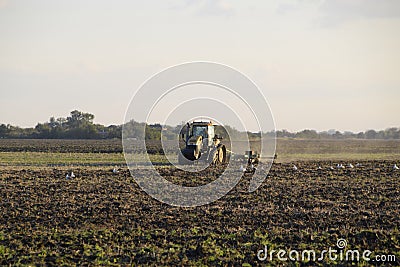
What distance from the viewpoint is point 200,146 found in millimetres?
33906

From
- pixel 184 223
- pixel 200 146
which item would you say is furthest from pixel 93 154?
pixel 184 223

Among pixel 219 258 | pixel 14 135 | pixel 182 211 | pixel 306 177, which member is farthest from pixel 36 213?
pixel 14 135

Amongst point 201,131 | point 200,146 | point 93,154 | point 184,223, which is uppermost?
point 201,131

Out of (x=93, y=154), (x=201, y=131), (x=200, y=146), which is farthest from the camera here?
(x=93, y=154)

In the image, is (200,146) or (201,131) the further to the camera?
(201,131)

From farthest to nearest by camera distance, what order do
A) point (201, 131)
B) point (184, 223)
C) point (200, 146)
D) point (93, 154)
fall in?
point (93, 154), point (201, 131), point (200, 146), point (184, 223)

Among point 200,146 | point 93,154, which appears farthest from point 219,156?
point 93,154

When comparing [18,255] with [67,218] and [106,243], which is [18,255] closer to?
[106,243]

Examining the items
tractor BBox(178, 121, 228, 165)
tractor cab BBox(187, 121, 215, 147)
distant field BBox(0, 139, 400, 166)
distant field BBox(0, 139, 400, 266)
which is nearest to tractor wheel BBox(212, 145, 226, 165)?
tractor BBox(178, 121, 228, 165)

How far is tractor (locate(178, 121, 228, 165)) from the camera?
3322 centimetres

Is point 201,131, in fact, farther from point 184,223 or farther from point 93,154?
point 184,223

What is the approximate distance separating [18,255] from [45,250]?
58cm

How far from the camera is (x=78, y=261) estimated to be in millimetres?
12422

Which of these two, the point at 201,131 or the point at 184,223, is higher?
the point at 201,131
